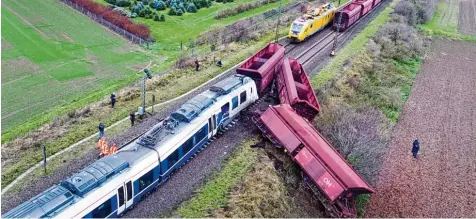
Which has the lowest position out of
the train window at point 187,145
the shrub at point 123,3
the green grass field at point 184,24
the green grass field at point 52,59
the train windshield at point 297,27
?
the green grass field at point 52,59

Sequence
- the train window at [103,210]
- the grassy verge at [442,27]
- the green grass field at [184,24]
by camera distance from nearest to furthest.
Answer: the train window at [103,210], the green grass field at [184,24], the grassy verge at [442,27]

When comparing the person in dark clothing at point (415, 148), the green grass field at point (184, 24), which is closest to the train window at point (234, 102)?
the person in dark clothing at point (415, 148)

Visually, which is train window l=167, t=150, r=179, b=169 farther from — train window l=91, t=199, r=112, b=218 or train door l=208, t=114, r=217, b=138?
train window l=91, t=199, r=112, b=218

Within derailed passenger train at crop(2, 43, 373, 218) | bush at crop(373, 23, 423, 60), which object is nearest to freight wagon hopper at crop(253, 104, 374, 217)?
derailed passenger train at crop(2, 43, 373, 218)

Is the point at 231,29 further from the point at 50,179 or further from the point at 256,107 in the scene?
the point at 50,179

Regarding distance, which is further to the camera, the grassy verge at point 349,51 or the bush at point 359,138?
the grassy verge at point 349,51

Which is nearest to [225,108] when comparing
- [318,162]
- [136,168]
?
[318,162]

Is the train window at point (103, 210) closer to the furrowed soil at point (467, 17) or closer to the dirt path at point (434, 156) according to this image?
the dirt path at point (434, 156)

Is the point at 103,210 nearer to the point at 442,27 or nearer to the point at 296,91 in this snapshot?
the point at 296,91
